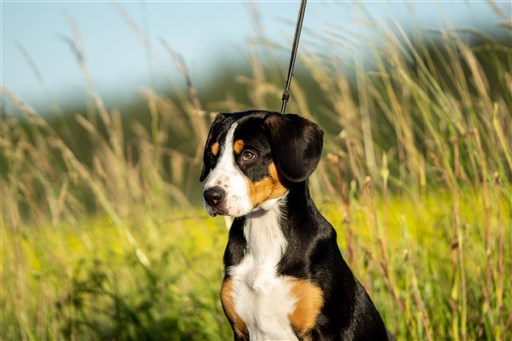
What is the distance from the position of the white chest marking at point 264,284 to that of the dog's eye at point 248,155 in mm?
250

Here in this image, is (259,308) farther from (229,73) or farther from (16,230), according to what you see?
(229,73)

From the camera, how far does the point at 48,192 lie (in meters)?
5.00

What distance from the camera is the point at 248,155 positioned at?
10.2 ft

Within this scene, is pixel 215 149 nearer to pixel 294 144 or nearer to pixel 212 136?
pixel 212 136


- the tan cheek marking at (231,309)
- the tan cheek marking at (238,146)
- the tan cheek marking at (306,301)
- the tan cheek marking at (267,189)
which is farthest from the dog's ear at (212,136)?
the tan cheek marking at (306,301)

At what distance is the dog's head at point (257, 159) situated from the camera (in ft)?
9.70

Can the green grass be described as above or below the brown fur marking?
below

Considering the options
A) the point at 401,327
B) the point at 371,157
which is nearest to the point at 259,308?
the point at 401,327

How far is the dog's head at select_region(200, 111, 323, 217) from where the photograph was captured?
2.96 m

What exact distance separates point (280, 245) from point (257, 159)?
385 millimetres

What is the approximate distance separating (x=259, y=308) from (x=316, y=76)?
1.80m

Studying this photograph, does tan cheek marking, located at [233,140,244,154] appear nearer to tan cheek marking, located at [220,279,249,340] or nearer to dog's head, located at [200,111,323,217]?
dog's head, located at [200,111,323,217]

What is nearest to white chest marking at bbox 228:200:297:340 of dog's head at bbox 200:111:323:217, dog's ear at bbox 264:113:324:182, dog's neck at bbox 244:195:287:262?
dog's neck at bbox 244:195:287:262

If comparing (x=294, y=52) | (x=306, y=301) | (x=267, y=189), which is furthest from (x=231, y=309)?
(x=294, y=52)
